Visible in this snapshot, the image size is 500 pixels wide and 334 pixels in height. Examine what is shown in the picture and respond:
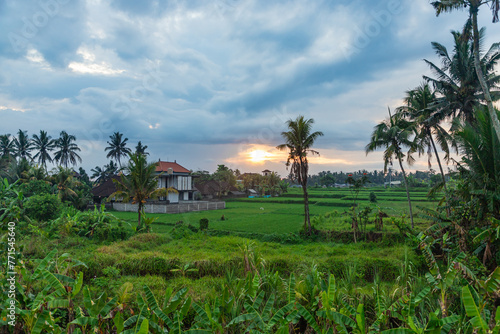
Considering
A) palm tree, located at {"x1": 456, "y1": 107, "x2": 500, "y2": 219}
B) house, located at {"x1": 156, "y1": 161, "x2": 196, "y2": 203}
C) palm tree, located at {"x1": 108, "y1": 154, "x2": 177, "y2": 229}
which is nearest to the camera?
palm tree, located at {"x1": 456, "y1": 107, "x2": 500, "y2": 219}

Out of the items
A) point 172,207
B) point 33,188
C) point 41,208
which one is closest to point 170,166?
point 172,207

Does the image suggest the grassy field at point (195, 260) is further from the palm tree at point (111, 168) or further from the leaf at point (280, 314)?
the palm tree at point (111, 168)

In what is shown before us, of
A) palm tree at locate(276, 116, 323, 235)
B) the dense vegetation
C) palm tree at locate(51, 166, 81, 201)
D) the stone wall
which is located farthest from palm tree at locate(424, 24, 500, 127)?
palm tree at locate(51, 166, 81, 201)

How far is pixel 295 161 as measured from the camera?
607 inches

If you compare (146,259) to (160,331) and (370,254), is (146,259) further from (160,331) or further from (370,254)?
(370,254)

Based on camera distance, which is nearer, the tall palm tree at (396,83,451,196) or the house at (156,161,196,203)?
the tall palm tree at (396,83,451,196)

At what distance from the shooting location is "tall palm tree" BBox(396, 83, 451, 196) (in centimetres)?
1564

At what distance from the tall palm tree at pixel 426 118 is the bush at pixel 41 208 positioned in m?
20.5

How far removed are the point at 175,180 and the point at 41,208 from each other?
53.6 feet

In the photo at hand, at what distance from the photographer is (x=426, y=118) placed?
16016 mm

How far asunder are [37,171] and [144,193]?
1535cm

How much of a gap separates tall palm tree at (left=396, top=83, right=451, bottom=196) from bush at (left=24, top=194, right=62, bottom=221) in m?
20.5

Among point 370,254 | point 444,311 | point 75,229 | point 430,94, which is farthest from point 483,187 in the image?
point 75,229

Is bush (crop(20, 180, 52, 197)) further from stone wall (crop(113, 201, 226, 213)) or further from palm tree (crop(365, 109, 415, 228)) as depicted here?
palm tree (crop(365, 109, 415, 228))
